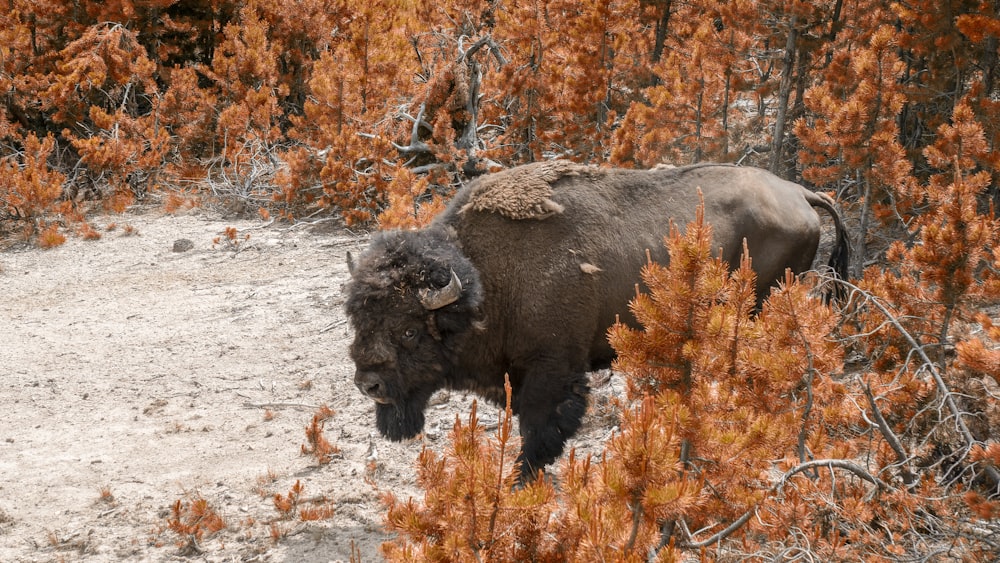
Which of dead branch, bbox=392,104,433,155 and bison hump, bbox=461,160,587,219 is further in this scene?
dead branch, bbox=392,104,433,155

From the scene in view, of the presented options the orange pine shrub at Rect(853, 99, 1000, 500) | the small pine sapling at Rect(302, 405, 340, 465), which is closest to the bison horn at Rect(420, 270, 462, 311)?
the small pine sapling at Rect(302, 405, 340, 465)

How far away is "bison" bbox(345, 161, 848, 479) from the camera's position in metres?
4.24

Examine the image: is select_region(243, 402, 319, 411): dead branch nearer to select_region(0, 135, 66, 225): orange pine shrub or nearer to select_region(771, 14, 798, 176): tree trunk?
select_region(771, 14, 798, 176): tree trunk

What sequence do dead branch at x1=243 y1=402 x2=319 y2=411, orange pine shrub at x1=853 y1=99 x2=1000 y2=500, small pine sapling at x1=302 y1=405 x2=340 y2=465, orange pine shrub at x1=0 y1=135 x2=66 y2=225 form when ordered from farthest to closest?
orange pine shrub at x1=0 y1=135 x2=66 y2=225 → dead branch at x1=243 y1=402 x2=319 y2=411 → small pine sapling at x1=302 y1=405 x2=340 y2=465 → orange pine shrub at x1=853 y1=99 x2=1000 y2=500

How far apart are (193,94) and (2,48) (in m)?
3.50

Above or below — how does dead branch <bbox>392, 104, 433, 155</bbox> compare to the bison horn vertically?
below

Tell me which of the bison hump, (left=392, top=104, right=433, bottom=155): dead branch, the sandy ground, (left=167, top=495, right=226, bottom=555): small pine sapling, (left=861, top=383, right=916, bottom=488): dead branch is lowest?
the sandy ground

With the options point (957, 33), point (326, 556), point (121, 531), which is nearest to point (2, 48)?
point (121, 531)

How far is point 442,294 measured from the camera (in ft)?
13.6

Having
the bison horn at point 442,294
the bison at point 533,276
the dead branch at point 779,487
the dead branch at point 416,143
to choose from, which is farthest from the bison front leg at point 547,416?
the dead branch at point 416,143

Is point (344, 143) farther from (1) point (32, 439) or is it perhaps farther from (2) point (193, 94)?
(1) point (32, 439)

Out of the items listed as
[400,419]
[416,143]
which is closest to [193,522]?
[400,419]

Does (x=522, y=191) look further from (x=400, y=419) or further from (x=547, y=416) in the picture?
(x=400, y=419)

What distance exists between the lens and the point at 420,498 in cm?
472
